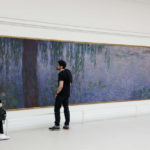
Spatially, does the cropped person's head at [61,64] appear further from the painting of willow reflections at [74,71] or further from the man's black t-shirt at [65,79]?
the painting of willow reflections at [74,71]

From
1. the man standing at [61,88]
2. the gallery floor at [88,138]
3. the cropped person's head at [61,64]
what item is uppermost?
the cropped person's head at [61,64]

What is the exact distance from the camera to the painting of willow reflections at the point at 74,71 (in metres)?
8.70

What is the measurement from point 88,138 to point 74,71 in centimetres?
281

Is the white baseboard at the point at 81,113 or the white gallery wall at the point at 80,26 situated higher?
the white gallery wall at the point at 80,26

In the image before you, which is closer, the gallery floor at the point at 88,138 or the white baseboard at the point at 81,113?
the gallery floor at the point at 88,138

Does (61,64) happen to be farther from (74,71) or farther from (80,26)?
(80,26)

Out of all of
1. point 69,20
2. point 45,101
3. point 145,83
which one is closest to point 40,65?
point 45,101

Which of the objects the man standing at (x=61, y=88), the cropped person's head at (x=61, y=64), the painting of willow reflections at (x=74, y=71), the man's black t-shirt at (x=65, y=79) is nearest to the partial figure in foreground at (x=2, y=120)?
the painting of willow reflections at (x=74, y=71)

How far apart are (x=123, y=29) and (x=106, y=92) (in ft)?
8.00

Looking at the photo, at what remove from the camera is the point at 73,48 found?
9.87 meters

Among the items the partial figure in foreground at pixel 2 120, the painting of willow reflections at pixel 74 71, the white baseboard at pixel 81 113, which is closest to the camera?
the partial figure in foreground at pixel 2 120

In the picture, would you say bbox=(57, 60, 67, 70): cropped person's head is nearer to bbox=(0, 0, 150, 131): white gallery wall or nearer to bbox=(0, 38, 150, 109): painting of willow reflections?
bbox=(0, 38, 150, 109): painting of willow reflections

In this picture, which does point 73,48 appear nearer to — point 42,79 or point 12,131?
point 42,79

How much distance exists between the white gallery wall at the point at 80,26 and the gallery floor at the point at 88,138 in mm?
549
